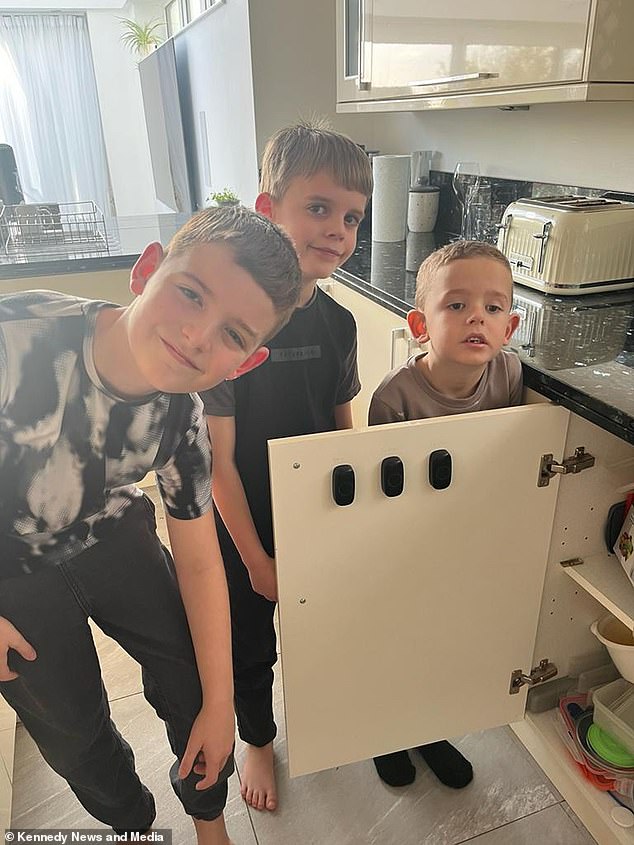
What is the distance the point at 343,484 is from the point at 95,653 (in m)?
0.41

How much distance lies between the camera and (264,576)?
1.03m

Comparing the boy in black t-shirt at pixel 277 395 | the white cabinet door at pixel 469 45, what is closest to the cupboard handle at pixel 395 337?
the boy in black t-shirt at pixel 277 395

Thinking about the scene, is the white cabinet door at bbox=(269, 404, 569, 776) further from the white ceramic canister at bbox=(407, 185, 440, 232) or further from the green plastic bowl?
the white ceramic canister at bbox=(407, 185, 440, 232)

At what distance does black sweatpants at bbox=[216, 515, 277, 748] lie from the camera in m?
1.08

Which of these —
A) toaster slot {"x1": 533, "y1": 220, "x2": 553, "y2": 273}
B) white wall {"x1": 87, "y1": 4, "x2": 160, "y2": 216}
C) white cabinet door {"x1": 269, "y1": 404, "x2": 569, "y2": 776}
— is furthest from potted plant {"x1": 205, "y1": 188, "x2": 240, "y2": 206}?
white wall {"x1": 87, "y1": 4, "x2": 160, "y2": 216}

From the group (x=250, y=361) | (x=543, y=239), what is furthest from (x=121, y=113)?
(x=250, y=361)

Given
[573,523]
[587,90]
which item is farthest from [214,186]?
[573,523]

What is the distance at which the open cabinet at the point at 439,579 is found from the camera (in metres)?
0.89

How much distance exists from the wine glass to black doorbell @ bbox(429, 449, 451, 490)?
122 centimetres

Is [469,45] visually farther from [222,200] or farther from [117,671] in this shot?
[117,671]

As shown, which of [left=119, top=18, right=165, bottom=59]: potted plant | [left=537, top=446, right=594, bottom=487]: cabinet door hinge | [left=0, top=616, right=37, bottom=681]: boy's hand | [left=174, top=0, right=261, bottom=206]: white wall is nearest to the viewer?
[left=0, top=616, right=37, bottom=681]: boy's hand

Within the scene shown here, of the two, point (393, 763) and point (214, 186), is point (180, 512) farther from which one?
point (214, 186)

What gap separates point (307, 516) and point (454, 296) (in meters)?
0.38

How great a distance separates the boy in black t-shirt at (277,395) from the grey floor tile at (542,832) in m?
0.40
